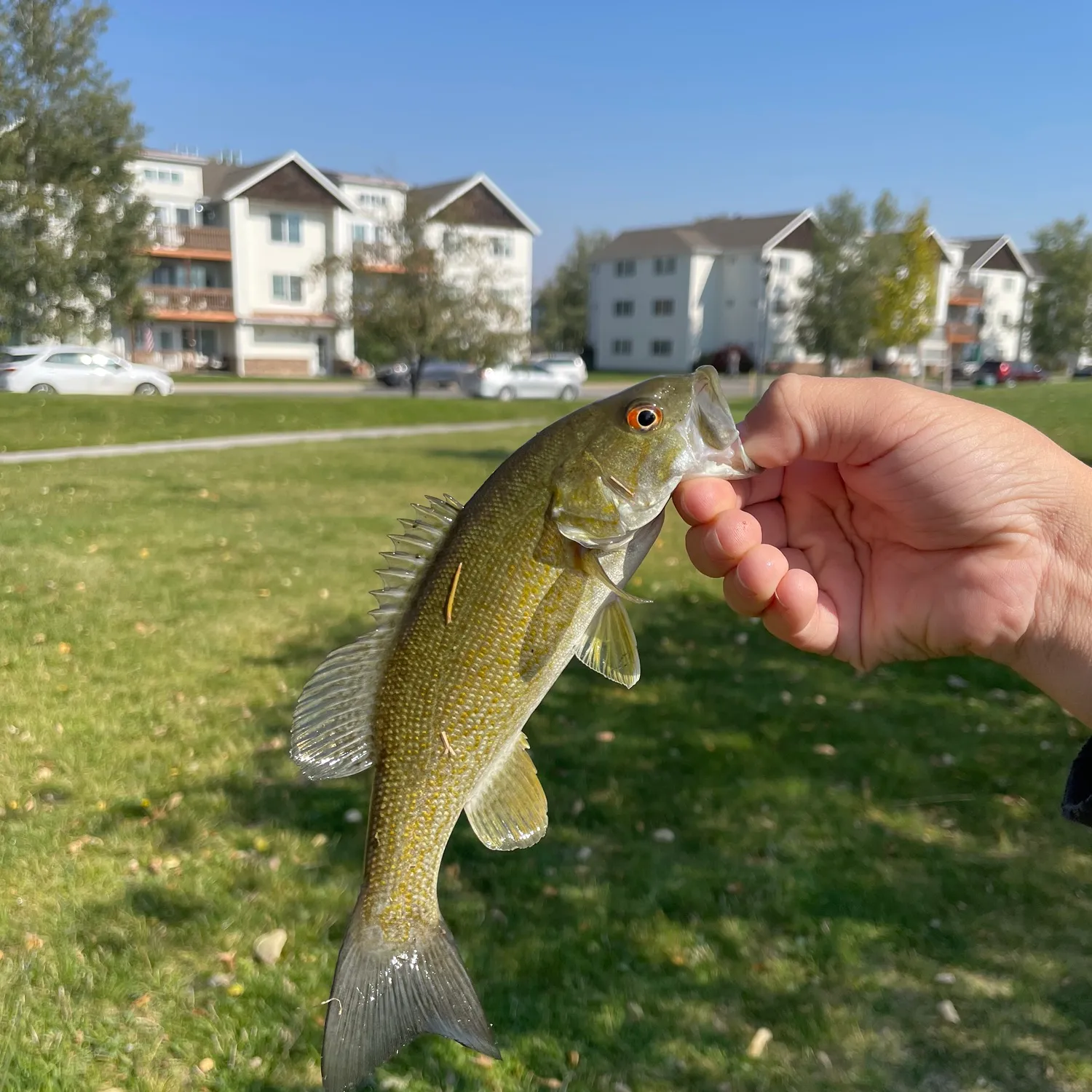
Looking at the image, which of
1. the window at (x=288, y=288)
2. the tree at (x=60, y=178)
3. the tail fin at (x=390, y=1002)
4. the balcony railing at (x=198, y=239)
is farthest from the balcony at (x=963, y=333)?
the tail fin at (x=390, y=1002)

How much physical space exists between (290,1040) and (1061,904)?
142 inches

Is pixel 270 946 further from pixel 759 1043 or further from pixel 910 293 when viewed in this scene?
pixel 910 293

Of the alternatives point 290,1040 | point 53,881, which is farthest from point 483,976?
point 53,881

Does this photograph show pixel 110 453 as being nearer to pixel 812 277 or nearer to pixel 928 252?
pixel 928 252

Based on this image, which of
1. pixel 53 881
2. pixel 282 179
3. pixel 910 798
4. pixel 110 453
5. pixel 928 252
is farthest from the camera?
pixel 282 179

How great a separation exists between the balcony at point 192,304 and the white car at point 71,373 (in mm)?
19672

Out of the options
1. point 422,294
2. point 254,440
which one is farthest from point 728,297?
point 254,440

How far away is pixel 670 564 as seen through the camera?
1070 cm

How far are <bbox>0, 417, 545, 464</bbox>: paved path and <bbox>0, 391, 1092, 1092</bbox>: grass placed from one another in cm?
926

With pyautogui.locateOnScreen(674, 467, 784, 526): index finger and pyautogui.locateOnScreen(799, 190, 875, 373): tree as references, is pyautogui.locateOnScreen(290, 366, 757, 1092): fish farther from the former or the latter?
pyautogui.locateOnScreen(799, 190, 875, 373): tree

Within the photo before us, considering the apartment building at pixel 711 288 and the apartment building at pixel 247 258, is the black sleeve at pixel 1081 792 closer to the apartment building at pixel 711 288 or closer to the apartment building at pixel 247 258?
the apartment building at pixel 247 258

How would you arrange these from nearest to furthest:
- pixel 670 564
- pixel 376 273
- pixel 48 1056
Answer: pixel 48 1056 → pixel 670 564 → pixel 376 273

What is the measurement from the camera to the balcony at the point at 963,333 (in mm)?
68500

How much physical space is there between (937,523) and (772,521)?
22.1 inches
